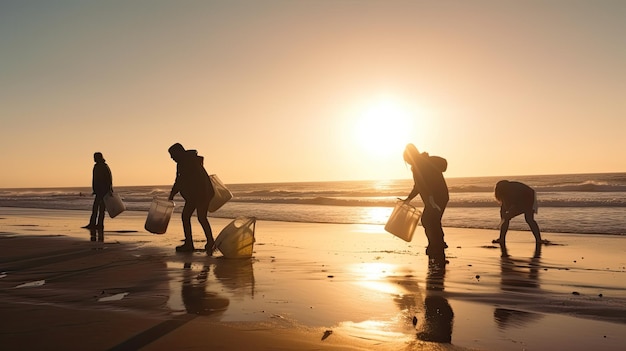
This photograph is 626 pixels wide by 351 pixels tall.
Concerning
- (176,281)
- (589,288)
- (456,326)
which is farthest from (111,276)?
(589,288)

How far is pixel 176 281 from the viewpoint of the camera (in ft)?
22.2

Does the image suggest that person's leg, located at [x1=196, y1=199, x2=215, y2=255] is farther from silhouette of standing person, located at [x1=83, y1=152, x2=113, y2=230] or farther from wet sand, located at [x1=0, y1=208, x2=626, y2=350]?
silhouette of standing person, located at [x1=83, y1=152, x2=113, y2=230]

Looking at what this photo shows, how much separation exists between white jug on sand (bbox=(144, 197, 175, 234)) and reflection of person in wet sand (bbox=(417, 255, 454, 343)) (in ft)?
19.1

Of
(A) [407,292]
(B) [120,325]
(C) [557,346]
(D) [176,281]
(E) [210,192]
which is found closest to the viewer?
(C) [557,346]

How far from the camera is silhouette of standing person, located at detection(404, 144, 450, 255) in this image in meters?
9.16

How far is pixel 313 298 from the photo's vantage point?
19.0 ft

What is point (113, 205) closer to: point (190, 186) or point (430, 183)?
point (190, 186)

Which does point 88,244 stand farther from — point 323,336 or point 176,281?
point 323,336

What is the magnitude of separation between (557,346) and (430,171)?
5433 millimetres

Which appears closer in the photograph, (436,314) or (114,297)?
(436,314)

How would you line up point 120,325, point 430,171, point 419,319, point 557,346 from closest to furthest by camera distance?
point 557,346 < point 120,325 < point 419,319 < point 430,171

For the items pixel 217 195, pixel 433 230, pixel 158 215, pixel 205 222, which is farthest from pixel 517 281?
pixel 158 215

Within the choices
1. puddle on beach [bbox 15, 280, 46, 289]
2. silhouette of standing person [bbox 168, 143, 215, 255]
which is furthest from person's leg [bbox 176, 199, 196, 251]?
puddle on beach [bbox 15, 280, 46, 289]

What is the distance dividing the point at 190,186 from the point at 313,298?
4.95m
